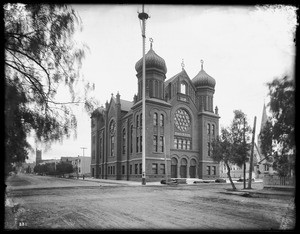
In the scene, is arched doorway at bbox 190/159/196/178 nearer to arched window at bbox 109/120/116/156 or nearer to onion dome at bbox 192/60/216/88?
onion dome at bbox 192/60/216/88

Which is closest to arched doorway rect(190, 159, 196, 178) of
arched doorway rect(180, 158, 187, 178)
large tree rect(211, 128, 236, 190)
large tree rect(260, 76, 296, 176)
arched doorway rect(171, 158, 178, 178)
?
arched doorway rect(180, 158, 187, 178)

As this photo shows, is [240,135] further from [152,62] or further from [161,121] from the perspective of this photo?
[152,62]

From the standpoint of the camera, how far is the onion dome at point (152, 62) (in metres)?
45.8

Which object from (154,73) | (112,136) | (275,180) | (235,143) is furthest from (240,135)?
(112,136)

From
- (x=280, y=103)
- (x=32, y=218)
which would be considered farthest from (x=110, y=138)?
(x=280, y=103)

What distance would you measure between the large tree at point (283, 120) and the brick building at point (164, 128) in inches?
1319

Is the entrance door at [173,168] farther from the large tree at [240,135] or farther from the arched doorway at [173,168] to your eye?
the large tree at [240,135]

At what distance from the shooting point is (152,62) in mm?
45812

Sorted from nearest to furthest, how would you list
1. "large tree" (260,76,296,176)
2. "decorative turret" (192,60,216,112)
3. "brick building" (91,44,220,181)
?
A: "large tree" (260,76,296,176)
"brick building" (91,44,220,181)
"decorative turret" (192,60,216,112)

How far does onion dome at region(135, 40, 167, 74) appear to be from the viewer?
45844mm

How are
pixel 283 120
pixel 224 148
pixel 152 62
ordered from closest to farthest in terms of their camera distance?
pixel 283 120 < pixel 224 148 < pixel 152 62

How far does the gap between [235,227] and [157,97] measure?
127 feet

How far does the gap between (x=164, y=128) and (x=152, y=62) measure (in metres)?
11.1

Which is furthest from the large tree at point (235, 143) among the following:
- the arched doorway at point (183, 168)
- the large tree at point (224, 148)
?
→ the arched doorway at point (183, 168)
